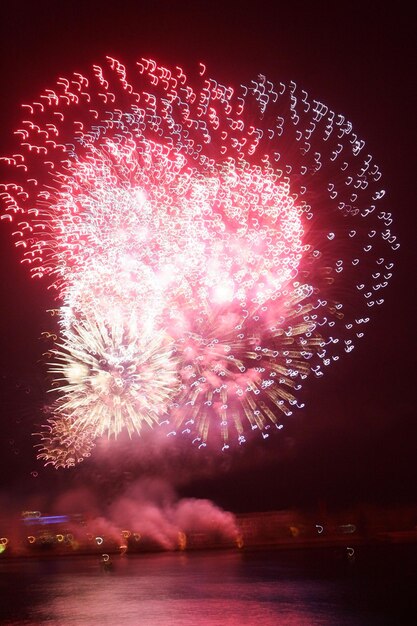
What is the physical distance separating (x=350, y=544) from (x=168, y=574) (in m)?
12.4

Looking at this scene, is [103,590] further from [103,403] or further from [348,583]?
[348,583]

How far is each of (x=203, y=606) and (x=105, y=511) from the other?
21.8 metres

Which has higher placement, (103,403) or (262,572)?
(103,403)

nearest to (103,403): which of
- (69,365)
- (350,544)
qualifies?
(69,365)

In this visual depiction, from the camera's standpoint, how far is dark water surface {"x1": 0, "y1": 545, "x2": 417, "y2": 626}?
46.3 ft

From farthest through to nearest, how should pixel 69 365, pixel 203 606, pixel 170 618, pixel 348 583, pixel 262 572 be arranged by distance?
pixel 262 572 < pixel 69 365 < pixel 348 583 < pixel 203 606 < pixel 170 618

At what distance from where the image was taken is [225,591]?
17.9 m

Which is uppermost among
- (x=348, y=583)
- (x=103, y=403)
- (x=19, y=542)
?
(x=103, y=403)

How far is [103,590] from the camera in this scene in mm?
19500

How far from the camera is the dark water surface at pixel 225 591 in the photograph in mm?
14125

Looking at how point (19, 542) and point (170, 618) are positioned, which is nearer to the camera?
point (170, 618)

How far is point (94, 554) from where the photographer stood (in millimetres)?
34906

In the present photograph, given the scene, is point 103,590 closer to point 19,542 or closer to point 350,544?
point 350,544

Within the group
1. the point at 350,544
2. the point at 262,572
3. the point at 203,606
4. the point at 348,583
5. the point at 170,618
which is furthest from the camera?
the point at 350,544
